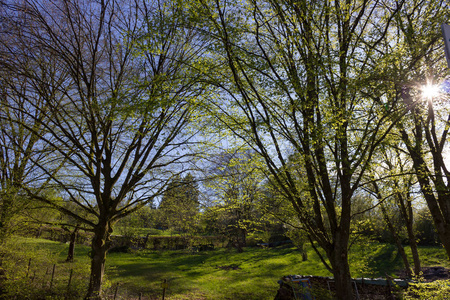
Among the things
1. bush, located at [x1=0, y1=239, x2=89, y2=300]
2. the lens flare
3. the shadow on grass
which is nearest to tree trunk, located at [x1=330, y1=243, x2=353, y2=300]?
the lens flare

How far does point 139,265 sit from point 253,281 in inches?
300

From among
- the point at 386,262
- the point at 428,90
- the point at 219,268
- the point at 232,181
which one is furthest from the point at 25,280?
the point at 386,262

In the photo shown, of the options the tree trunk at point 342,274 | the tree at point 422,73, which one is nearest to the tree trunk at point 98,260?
the tree trunk at point 342,274

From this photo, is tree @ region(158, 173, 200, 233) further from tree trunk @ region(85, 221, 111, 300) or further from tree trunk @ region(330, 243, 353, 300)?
tree trunk @ region(330, 243, 353, 300)

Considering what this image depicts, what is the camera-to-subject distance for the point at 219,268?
1563cm

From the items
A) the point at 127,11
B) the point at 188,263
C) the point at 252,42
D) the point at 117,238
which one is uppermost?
the point at 127,11

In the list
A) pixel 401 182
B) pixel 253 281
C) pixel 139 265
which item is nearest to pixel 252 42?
pixel 401 182

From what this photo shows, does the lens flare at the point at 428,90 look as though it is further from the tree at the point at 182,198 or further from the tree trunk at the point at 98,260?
the tree trunk at the point at 98,260

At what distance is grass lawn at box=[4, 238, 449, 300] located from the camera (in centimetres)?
980

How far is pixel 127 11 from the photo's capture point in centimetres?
704

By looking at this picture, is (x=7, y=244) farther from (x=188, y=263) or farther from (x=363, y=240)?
(x=363, y=240)

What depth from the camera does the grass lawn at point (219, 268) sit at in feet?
32.1

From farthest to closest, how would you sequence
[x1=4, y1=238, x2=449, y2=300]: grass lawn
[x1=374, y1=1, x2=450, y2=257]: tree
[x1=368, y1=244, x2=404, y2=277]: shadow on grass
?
[x1=368, y1=244, x2=404, y2=277]: shadow on grass < [x1=4, y1=238, x2=449, y2=300]: grass lawn < [x1=374, y1=1, x2=450, y2=257]: tree

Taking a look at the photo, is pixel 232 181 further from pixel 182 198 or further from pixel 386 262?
pixel 386 262
